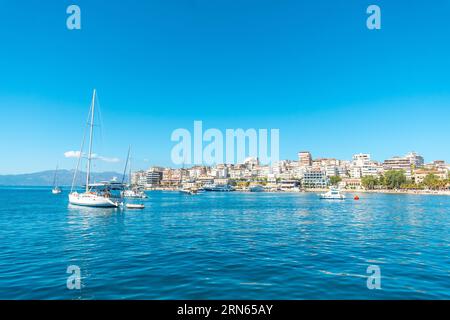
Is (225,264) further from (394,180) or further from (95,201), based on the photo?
(394,180)

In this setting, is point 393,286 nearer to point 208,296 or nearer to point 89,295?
point 208,296

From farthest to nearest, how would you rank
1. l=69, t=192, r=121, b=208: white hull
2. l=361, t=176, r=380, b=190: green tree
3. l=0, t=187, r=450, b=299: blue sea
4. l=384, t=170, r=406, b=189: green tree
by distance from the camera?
l=361, t=176, r=380, b=190: green tree, l=384, t=170, r=406, b=189: green tree, l=69, t=192, r=121, b=208: white hull, l=0, t=187, r=450, b=299: blue sea

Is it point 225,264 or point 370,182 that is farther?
point 370,182

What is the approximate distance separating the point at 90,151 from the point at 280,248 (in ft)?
135

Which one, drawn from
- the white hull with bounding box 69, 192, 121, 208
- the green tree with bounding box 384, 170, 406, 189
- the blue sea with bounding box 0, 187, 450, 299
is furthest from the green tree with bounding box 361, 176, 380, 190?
the white hull with bounding box 69, 192, 121, 208

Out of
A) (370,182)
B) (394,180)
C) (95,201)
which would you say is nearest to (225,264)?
(95,201)

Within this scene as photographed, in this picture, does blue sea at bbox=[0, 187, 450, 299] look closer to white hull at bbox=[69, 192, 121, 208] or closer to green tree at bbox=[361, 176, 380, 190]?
white hull at bbox=[69, 192, 121, 208]

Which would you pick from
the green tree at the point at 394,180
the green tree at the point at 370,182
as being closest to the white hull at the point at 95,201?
the green tree at the point at 394,180

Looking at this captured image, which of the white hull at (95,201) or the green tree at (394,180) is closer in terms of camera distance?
the white hull at (95,201)

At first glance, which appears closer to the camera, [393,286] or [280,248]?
[393,286]

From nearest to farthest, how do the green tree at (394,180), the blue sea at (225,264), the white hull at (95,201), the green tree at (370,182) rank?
the blue sea at (225,264) → the white hull at (95,201) → the green tree at (394,180) → the green tree at (370,182)

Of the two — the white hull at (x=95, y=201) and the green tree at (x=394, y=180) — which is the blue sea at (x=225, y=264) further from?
the green tree at (x=394, y=180)
